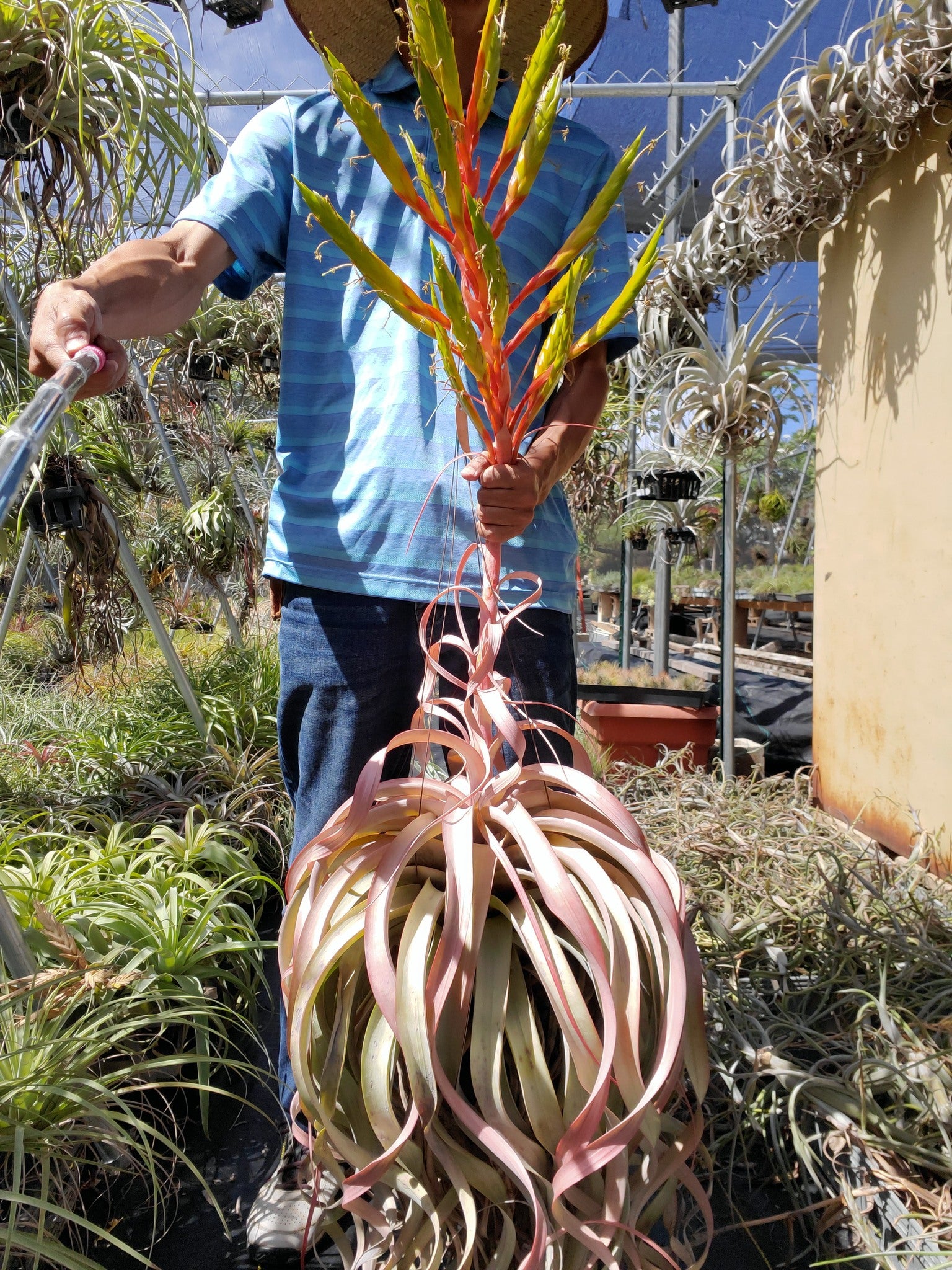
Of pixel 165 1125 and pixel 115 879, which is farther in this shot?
pixel 115 879

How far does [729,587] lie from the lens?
2.76 m

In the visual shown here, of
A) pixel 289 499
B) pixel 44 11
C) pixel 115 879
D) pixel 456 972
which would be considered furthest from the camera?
pixel 44 11

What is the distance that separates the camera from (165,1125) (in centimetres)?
130

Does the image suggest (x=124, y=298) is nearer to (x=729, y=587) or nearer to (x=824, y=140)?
(x=824, y=140)

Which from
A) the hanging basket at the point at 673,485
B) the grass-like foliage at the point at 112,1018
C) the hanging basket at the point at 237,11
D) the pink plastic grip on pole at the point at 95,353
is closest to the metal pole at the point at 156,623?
the grass-like foliage at the point at 112,1018

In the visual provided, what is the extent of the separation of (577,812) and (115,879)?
1.29 metres

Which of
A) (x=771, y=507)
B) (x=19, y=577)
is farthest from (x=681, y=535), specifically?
(x=771, y=507)

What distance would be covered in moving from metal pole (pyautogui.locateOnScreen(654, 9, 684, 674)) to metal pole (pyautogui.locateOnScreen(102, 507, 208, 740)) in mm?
1955

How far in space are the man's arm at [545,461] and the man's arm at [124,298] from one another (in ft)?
1.15

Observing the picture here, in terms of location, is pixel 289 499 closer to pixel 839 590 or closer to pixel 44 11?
pixel 44 11

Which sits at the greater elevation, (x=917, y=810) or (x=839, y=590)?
(x=839, y=590)

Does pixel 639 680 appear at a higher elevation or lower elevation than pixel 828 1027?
higher

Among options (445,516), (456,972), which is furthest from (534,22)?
(456,972)

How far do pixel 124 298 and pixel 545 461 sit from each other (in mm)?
456
